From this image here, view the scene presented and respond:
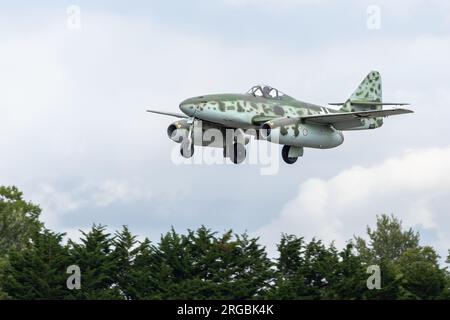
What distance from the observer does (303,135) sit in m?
69.7

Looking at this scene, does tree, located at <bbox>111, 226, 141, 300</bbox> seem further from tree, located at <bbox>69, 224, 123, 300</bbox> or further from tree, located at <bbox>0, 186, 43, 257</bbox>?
tree, located at <bbox>0, 186, 43, 257</bbox>

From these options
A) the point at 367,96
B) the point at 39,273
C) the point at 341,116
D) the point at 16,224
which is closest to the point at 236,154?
the point at 341,116

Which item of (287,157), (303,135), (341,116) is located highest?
(341,116)

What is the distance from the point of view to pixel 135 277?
271 feet

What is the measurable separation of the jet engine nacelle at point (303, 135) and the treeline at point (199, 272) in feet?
33.0

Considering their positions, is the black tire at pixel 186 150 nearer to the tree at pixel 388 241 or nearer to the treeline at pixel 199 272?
the treeline at pixel 199 272

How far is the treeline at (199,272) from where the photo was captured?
8019 cm

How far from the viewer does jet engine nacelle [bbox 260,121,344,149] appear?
67812 millimetres

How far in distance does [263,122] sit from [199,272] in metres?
18.5

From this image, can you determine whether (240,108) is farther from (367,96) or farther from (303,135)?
(367,96)

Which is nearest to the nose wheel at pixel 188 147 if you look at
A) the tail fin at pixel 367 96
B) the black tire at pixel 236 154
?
the black tire at pixel 236 154

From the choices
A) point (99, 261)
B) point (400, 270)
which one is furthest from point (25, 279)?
point (400, 270)
